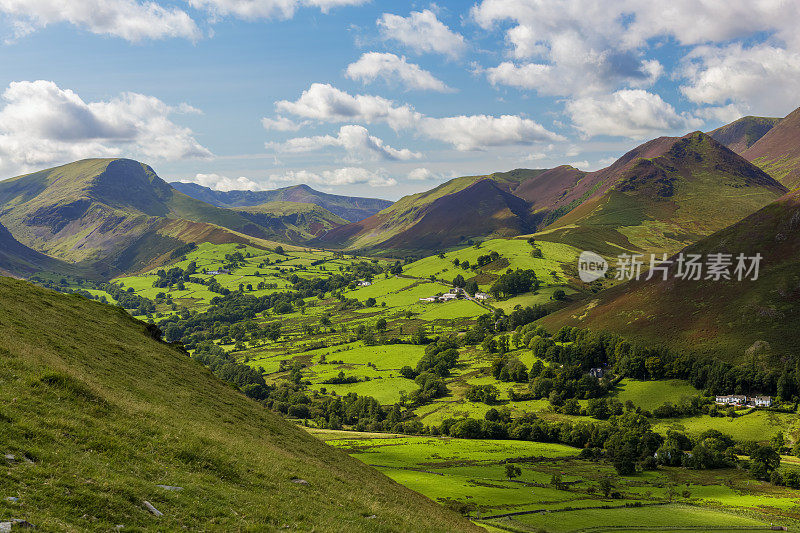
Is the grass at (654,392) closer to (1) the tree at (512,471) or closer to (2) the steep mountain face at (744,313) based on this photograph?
(2) the steep mountain face at (744,313)

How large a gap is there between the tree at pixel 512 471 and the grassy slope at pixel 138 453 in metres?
60.9

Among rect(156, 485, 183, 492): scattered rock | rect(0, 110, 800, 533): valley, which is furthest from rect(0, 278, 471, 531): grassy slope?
rect(156, 485, 183, 492): scattered rock

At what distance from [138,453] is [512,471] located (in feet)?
302

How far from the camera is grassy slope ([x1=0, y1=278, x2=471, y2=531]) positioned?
68.3 ft

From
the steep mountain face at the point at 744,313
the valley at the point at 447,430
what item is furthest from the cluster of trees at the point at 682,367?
the steep mountain face at the point at 744,313

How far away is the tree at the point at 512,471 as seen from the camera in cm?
10262

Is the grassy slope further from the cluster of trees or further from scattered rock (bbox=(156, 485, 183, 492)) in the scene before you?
the cluster of trees

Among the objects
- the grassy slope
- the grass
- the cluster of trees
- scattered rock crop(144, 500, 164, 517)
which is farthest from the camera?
the grass

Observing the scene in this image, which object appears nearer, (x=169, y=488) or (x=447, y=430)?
(x=169, y=488)

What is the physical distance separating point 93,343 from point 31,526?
121ft

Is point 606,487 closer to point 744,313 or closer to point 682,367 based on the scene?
point 682,367

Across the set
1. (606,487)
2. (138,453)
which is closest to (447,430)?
(606,487)

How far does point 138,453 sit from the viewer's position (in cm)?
2747

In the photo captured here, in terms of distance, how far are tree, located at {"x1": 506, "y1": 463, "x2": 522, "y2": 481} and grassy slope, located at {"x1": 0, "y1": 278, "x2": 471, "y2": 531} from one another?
60923 millimetres
